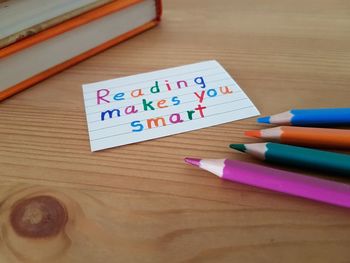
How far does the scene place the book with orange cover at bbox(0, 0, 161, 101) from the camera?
410 millimetres

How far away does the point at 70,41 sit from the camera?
46 centimetres

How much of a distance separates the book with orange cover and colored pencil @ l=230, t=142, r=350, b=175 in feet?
0.88

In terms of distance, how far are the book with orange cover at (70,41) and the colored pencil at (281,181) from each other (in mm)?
244

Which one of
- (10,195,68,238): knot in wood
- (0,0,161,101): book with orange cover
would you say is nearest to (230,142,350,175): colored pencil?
(10,195,68,238): knot in wood

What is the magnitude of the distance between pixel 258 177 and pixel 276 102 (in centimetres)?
14

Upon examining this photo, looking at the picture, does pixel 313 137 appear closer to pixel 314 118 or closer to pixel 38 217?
pixel 314 118

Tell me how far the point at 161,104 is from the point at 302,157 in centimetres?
16

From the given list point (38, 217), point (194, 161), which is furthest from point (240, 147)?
point (38, 217)

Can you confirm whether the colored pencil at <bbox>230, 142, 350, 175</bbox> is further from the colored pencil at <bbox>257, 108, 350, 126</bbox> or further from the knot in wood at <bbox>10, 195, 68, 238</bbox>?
the knot in wood at <bbox>10, 195, 68, 238</bbox>

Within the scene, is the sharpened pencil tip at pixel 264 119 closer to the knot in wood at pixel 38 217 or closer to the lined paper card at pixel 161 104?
the lined paper card at pixel 161 104

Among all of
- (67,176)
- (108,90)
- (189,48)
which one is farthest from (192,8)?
(67,176)

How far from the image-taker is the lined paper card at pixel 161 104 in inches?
14.4

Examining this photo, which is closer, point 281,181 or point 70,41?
point 281,181

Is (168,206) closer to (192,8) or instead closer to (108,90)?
(108,90)
